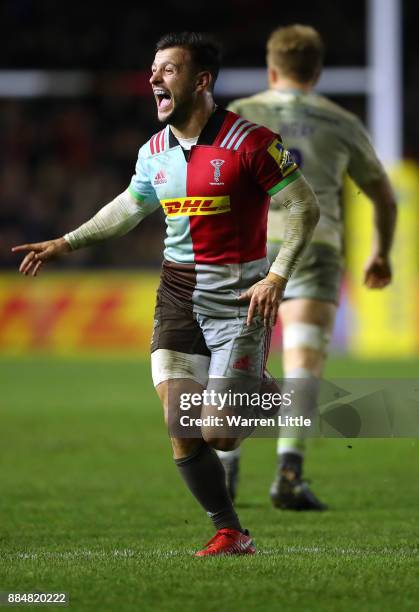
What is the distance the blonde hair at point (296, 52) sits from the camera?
6633mm

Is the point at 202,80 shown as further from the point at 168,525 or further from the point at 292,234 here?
the point at 168,525

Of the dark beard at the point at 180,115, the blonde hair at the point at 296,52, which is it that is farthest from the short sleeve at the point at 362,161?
the dark beard at the point at 180,115

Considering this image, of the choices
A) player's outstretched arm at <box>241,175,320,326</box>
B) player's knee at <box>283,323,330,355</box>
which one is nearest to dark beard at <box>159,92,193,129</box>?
A: player's outstretched arm at <box>241,175,320,326</box>

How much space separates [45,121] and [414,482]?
16.0 metres

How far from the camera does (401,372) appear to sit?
14.0 meters

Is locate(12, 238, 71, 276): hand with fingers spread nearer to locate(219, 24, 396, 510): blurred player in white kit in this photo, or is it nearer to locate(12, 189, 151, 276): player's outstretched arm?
locate(12, 189, 151, 276): player's outstretched arm

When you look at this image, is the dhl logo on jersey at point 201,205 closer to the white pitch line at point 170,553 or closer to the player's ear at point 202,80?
the player's ear at point 202,80

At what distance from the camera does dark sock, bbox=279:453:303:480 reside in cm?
644

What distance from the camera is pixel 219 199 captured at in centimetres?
480

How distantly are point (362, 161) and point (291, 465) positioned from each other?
5.04 ft

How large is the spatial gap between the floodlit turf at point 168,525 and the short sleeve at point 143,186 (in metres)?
1.29

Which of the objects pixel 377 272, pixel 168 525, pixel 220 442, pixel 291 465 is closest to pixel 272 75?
pixel 377 272

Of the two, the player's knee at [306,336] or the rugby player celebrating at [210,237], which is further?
the player's knee at [306,336]

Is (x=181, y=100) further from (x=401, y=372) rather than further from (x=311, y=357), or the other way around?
(x=401, y=372)
